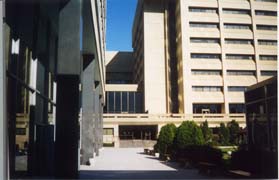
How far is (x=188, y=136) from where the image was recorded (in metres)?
20.1

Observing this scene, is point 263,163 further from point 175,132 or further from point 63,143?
point 175,132

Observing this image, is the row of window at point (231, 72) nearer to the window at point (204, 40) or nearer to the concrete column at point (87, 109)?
the window at point (204, 40)

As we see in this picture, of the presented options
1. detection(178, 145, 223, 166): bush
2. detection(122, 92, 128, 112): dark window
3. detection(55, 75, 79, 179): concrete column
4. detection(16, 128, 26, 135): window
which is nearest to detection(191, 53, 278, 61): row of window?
detection(122, 92, 128, 112): dark window

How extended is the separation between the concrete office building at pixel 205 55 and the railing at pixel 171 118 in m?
0.14

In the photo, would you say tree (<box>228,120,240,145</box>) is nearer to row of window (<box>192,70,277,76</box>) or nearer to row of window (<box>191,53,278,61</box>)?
row of window (<box>192,70,277,76</box>)

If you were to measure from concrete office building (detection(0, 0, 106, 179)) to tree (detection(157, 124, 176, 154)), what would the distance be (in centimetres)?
862

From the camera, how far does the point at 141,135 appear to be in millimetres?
48562

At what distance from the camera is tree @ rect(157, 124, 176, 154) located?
72.5 ft

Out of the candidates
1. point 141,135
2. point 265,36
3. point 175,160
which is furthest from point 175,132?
point 265,36

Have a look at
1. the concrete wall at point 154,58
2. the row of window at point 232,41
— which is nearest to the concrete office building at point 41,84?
the row of window at point 232,41

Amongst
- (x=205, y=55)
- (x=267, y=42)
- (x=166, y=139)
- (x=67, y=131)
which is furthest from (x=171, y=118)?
(x=67, y=131)

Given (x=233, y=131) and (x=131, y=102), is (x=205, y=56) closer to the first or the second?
(x=233, y=131)

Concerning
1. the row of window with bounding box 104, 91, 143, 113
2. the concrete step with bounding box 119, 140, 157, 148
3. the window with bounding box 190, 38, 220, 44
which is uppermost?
the window with bounding box 190, 38, 220, 44

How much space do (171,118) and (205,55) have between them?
1194 cm
